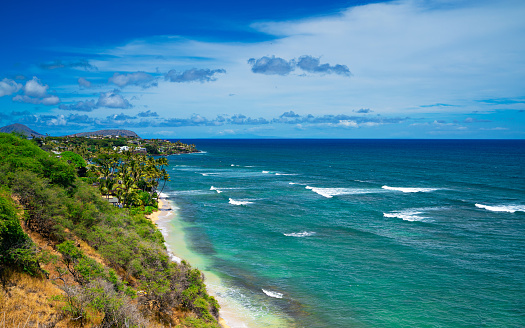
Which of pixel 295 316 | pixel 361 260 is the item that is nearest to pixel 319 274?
pixel 361 260

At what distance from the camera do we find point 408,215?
5575 cm

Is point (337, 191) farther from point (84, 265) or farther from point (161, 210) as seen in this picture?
point (84, 265)

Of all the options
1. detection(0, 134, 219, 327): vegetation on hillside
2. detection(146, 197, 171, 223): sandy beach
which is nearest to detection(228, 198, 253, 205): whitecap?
detection(146, 197, 171, 223): sandy beach

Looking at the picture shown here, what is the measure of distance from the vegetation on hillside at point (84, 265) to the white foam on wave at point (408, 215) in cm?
3742

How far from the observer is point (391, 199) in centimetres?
→ 6725

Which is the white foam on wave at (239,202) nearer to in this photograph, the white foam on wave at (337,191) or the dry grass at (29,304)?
the white foam on wave at (337,191)

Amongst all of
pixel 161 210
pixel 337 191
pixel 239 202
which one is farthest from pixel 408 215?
pixel 161 210

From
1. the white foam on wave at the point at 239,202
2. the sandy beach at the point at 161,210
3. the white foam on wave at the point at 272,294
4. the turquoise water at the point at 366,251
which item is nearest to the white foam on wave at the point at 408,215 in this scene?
the turquoise water at the point at 366,251

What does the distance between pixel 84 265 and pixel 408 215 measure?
4798 centimetres

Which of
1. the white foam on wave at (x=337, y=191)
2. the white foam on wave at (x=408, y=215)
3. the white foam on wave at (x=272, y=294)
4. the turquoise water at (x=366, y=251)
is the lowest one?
the white foam on wave at (x=272, y=294)

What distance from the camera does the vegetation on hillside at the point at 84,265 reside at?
1770cm

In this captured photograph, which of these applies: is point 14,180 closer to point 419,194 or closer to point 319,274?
point 319,274

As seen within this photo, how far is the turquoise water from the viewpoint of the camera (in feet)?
93.9

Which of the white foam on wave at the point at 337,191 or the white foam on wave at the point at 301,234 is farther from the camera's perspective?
the white foam on wave at the point at 337,191
